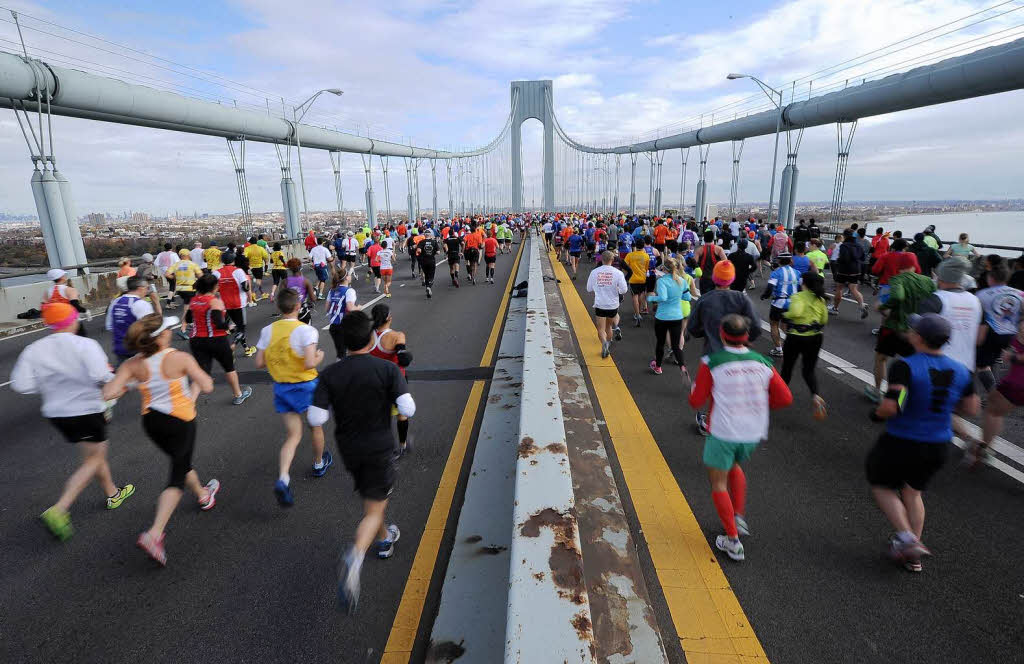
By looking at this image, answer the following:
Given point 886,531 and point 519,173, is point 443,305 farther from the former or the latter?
point 519,173

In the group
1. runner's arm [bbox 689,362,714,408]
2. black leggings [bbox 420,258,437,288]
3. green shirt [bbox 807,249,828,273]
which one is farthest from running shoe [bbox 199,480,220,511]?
green shirt [bbox 807,249,828,273]

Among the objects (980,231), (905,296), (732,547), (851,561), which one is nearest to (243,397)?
(732,547)

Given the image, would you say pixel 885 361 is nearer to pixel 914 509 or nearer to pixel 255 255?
pixel 914 509

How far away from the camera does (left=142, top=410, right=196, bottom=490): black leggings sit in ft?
11.1

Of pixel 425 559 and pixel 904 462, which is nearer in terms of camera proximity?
pixel 904 462

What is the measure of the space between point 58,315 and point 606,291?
19.6 feet

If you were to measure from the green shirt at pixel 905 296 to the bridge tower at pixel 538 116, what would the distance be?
104m

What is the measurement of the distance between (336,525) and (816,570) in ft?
10.2

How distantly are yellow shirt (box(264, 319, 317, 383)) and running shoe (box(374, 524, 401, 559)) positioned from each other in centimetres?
157

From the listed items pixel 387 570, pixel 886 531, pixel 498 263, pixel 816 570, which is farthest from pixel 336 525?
pixel 498 263

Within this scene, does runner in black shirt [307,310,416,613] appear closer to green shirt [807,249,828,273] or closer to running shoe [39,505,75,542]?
running shoe [39,505,75,542]

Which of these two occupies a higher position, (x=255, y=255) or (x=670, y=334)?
(x=255, y=255)

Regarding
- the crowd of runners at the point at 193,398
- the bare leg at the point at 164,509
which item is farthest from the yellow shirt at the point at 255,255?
the bare leg at the point at 164,509

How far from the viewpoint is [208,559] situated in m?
3.26
